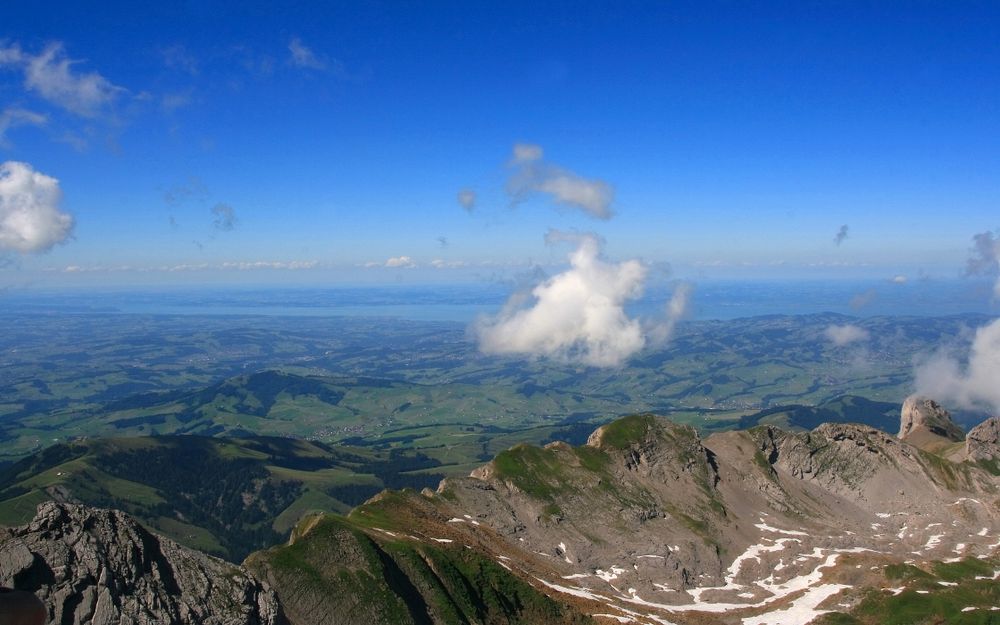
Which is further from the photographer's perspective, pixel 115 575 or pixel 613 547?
pixel 613 547

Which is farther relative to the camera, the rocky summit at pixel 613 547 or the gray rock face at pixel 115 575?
the rocky summit at pixel 613 547

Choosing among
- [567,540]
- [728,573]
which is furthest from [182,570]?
[728,573]

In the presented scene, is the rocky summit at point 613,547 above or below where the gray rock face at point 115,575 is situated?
below

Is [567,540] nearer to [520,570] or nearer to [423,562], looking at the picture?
[520,570]

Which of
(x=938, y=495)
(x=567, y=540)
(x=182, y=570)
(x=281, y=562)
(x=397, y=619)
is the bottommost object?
(x=938, y=495)

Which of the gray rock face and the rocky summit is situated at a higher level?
the gray rock face

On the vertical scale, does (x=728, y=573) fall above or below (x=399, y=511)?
below

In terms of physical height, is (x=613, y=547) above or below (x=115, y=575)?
below

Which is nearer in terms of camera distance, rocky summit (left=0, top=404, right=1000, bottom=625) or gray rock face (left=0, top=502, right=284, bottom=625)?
gray rock face (left=0, top=502, right=284, bottom=625)
